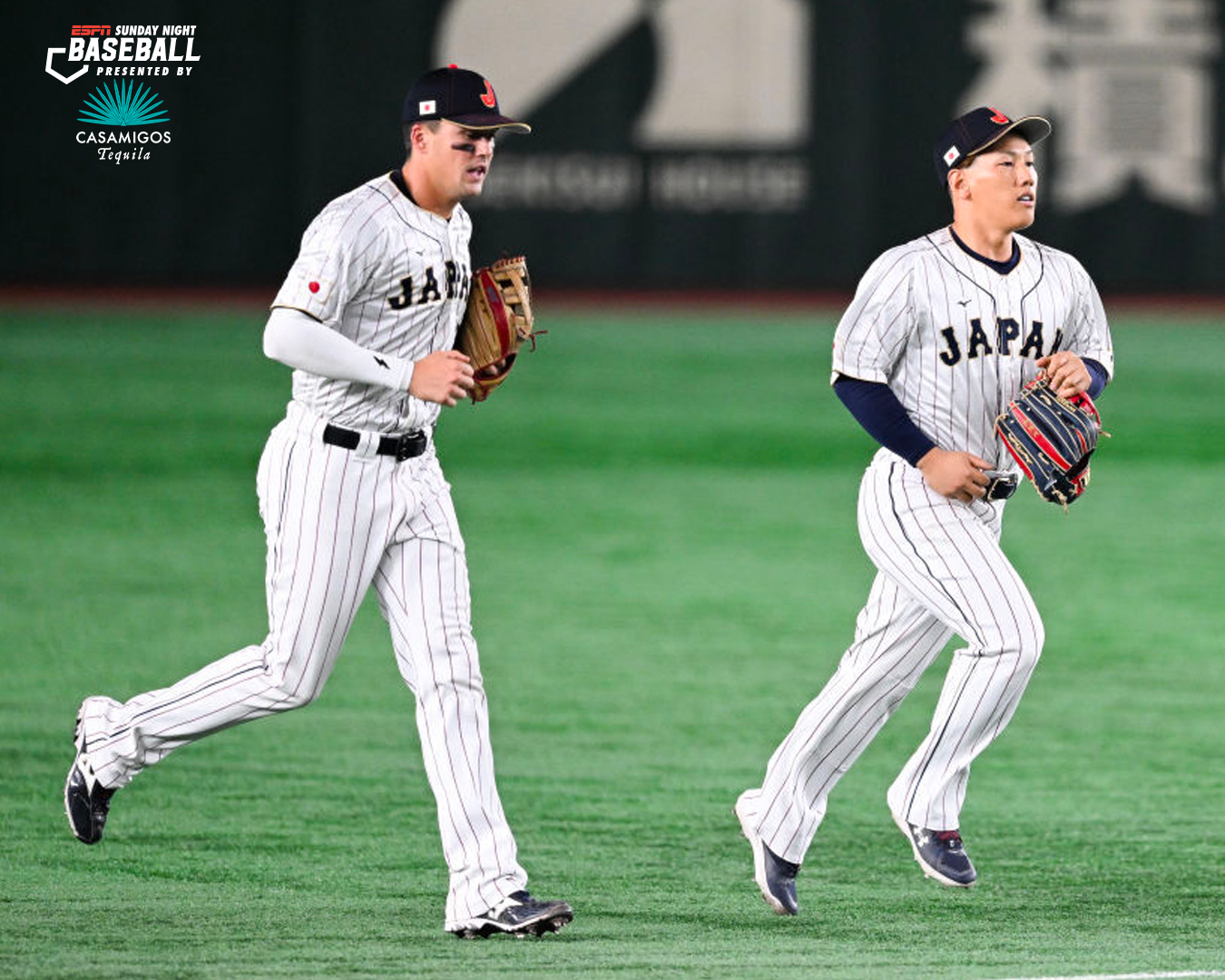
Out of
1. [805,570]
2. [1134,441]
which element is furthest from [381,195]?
[1134,441]

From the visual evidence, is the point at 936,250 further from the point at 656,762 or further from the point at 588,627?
the point at 588,627

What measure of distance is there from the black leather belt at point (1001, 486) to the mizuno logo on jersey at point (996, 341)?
30 centimetres

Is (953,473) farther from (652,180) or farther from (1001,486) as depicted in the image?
(652,180)

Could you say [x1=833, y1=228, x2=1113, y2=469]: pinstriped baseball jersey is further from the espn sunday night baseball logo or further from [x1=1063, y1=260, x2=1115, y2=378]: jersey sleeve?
the espn sunday night baseball logo

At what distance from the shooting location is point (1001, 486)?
18.6ft

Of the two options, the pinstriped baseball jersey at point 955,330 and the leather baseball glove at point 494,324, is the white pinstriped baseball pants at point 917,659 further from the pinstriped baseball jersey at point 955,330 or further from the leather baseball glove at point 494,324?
the leather baseball glove at point 494,324

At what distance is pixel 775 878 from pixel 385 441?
139 cm

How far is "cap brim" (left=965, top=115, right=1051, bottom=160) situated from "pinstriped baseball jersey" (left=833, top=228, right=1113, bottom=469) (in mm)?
247

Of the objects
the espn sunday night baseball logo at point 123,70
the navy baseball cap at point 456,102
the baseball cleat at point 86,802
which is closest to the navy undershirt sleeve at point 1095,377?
the navy baseball cap at point 456,102

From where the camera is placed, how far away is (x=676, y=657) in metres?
8.94

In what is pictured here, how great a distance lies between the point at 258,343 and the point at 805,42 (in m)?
6.32

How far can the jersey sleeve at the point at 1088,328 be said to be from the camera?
5.82 metres

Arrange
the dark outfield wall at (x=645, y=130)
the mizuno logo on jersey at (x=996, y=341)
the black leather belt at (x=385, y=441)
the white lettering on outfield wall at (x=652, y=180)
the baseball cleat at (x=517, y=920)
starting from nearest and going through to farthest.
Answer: the baseball cleat at (x=517, y=920)
the black leather belt at (x=385, y=441)
the mizuno logo on jersey at (x=996, y=341)
the dark outfield wall at (x=645, y=130)
the white lettering on outfield wall at (x=652, y=180)

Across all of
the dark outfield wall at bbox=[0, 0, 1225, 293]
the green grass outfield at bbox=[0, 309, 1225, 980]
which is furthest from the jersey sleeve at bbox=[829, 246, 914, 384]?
the dark outfield wall at bbox=[0, 0, 1225, 293]
